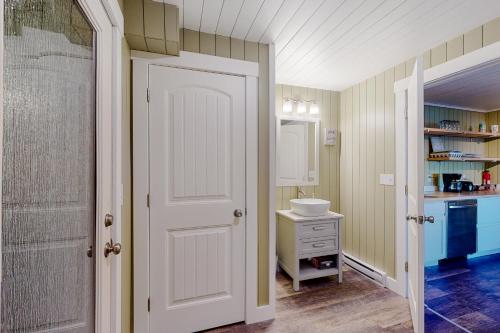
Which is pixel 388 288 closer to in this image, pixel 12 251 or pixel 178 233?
pixel 178 233

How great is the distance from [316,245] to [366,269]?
73 centimetres

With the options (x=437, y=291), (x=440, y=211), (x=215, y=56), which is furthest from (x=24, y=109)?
(x=440, y=211)

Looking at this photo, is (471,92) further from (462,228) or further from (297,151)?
(297,151)

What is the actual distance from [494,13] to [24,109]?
2491 millimetres

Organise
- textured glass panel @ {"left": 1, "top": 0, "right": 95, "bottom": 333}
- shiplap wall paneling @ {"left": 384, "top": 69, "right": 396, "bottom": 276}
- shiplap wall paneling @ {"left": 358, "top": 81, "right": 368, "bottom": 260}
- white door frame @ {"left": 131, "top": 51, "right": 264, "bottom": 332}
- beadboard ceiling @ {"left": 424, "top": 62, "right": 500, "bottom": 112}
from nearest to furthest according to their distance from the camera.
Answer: textured glass panel @ {"left": 1, "top": 0, "right": 95, "bottom": 333} < white door frame @ {"left": 131, "top": 51, "right": 264, "bottom": 332} < shiplap wall paneling @ {"left": 384, "top": 69, "right": 396, "bottom": 276} < beadboard ceiling @ {"left": 424, "top": 62, "right": 500, "bottom": 112} < shiplap wall paneling @ {"left": 358, "top": 81, "right": 368, "bottom": 260}

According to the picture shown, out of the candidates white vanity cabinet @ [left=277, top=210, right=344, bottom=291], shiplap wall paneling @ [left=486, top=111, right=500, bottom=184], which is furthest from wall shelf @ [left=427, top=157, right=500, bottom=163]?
white vanity cabinet @ [left=277, top=210, right=344, bottom=291]

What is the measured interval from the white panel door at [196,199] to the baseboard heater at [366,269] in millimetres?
1542

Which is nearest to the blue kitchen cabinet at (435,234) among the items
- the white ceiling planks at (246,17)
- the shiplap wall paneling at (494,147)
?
the shiplap wall paneling at (494,147)

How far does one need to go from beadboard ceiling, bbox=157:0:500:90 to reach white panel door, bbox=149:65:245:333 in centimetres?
39

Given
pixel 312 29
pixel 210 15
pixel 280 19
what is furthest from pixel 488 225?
pixel 210 15

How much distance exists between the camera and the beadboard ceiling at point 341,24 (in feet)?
5.09

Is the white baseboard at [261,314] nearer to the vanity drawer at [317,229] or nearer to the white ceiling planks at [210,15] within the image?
the vanity drawer at [317,229]

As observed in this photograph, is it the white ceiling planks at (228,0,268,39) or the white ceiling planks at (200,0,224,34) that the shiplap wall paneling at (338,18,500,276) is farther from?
the white ceiling planks at (200,0,224,34)

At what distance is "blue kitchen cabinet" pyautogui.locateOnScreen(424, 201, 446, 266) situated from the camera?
3.05 meters
